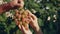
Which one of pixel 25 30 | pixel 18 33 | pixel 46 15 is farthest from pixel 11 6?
pixel 46 15

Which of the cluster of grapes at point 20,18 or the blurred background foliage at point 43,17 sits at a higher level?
the cluster of grapes at point 20,18

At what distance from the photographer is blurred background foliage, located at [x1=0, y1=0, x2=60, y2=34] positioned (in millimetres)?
3430

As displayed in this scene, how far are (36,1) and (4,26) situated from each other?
0.64 m

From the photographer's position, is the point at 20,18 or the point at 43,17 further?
the point at 43,17

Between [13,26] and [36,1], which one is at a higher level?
[36,1]

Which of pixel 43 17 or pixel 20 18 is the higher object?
pixel 20 18

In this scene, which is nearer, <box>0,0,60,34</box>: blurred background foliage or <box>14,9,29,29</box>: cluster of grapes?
<box>14,9,29,29</box>: cluster of grapes

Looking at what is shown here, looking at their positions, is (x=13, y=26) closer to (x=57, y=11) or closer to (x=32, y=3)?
(x=32, y=3)

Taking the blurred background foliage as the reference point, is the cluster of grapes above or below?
above

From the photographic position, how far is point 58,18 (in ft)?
12.3

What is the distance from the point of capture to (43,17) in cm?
360

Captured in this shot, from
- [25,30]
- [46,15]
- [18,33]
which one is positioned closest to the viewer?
[25,30]

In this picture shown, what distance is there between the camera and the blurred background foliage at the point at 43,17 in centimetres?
343

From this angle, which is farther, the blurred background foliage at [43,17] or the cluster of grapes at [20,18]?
the blurred background foliage at [43,17]
